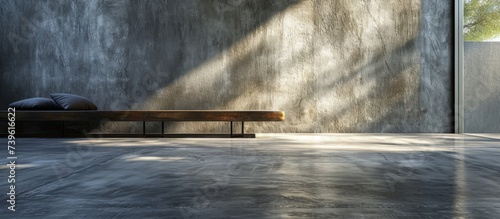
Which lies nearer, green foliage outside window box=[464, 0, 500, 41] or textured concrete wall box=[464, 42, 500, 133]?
green foliage outside window box=[464, 0, 500, 41]

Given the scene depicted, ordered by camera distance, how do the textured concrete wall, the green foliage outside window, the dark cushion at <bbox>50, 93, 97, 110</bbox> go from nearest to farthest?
the dark cushion at <bbox>50, 93, 97, 110</bbox>
the green foliage outside window
the textured concrete wall

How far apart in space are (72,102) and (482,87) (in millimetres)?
5070

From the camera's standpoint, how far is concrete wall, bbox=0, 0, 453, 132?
681cm

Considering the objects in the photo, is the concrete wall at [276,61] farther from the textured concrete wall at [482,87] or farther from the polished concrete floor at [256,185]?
the polished concrete floor at [256,185]

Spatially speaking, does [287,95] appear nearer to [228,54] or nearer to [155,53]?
[228,54]

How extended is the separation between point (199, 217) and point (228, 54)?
5282mm

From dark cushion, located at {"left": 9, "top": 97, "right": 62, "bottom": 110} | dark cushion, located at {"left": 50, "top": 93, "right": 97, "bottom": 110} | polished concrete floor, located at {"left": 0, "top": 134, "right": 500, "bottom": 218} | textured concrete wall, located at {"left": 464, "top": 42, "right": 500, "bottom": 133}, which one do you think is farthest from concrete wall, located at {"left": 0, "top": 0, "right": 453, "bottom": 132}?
polished concrete floor, located at {"left": 0, "top": 134, "right": 500, "bottom": 218}

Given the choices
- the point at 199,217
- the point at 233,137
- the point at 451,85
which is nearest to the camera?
the point at 199,217

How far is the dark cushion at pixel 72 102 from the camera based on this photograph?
6082mm

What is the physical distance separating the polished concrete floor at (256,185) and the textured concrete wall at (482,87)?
9.28ft

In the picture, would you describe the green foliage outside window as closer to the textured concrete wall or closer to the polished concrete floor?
the textured concrete wall

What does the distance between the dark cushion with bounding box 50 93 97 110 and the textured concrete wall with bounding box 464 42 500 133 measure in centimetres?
476

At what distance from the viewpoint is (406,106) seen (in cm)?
682

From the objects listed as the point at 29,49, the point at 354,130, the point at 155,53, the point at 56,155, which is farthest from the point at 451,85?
the point at 29,49
